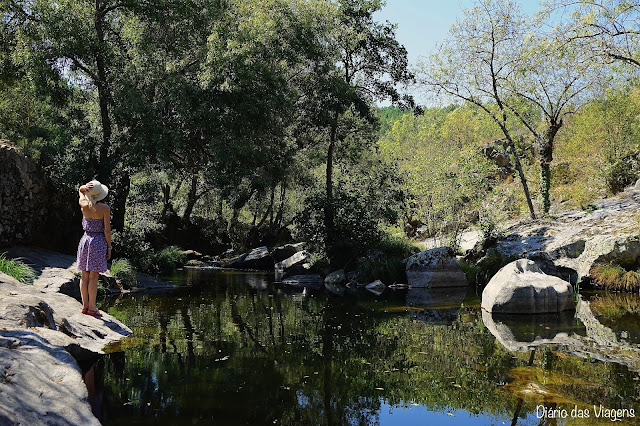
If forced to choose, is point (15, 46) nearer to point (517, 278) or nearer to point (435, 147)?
point (517, 278)

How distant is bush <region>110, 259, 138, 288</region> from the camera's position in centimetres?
1498

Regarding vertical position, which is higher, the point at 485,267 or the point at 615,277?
the point at 485,267

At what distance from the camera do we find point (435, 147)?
55062 mm

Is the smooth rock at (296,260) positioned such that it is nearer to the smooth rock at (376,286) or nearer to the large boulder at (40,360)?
the smooth rock at (376,286)

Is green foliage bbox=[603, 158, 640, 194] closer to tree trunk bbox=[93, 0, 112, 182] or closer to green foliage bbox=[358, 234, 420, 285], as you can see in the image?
green foliage bbox=[358, 234, 420, 285]

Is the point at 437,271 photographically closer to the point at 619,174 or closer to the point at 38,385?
the point at 619,174

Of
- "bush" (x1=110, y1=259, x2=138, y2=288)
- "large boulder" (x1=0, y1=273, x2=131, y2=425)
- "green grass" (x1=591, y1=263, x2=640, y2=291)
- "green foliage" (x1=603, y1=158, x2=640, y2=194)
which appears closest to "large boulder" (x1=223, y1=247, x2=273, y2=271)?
"bush" (x1=110, y1=259, x2=138, y2=288)

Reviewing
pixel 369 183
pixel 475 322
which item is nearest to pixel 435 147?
pixel 369 183

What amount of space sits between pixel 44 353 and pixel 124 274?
34.5ft

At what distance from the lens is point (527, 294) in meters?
11.5

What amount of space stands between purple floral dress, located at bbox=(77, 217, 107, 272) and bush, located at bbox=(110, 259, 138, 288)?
22.5ft

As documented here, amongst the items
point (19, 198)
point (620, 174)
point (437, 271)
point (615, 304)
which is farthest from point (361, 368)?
point (620, 174)

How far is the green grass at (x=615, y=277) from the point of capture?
48.9 feet

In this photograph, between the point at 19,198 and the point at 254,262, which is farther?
the point at 254,262
